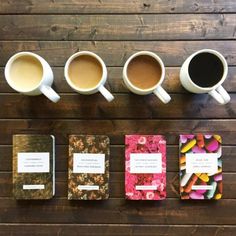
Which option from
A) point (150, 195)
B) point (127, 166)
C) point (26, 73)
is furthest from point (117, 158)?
point (26, 73)

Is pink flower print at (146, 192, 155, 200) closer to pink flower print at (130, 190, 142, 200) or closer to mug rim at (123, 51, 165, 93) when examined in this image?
pink flower print at (130, 190, 142, 200)

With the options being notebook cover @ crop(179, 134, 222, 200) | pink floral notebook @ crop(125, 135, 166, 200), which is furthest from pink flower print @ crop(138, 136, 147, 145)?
notebook cover @ crop(179, 134, 222, 200)

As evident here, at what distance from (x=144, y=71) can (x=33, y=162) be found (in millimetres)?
405

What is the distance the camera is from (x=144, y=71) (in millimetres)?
938

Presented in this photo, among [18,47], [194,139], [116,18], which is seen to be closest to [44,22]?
[18,47]

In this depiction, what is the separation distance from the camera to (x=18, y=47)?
1020 mm

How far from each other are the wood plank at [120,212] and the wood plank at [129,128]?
0.59 feet

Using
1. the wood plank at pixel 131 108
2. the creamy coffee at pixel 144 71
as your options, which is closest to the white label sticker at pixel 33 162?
the wood plank at pixel 131 108

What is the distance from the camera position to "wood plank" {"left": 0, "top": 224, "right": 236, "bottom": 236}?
99cm

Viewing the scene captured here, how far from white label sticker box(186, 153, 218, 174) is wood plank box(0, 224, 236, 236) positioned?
0.16 metres

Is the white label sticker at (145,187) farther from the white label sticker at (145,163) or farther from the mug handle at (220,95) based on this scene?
the mug handle at (220,95)

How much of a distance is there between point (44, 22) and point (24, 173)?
445 mm

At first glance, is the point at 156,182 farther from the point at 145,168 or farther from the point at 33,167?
the point at 33,167

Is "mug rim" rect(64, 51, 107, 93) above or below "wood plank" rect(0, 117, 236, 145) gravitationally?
above
